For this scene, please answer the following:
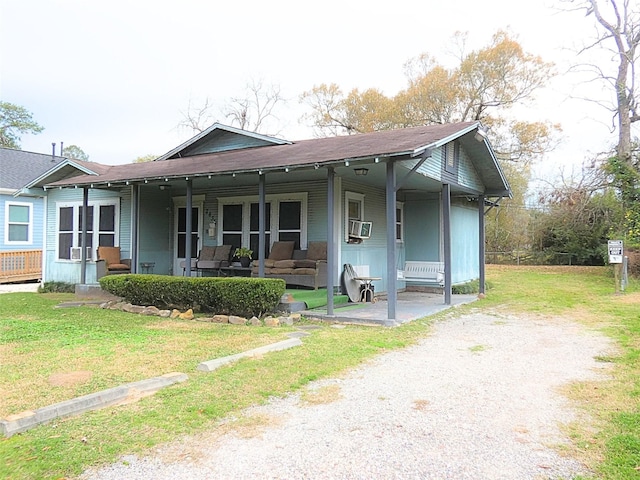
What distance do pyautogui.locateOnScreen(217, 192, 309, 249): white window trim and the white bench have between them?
11.4 ft

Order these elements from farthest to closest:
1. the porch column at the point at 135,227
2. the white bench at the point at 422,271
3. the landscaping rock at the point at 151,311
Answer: the white bench at the point at 422,271 < the porch column at the point at 135,227 < the landscaping rock at the point at 151,311

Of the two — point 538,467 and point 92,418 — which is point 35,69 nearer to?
point 92,418

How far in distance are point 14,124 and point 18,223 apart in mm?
22355

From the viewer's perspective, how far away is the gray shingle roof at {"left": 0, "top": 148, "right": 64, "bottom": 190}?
57.3ft

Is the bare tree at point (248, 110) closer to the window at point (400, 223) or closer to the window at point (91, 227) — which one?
the window at point (91, 227)

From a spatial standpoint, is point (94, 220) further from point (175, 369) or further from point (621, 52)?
point (621, 52)

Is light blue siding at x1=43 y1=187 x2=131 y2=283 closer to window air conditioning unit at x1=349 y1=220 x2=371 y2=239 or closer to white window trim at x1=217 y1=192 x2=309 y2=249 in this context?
white window trim at x1=217 y1=192 x2=309 y2=249

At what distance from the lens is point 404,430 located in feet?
11.5

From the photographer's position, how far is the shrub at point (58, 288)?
1338 centimetres

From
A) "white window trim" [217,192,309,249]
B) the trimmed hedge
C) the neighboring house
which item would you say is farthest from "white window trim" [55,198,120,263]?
the trimmed hedge

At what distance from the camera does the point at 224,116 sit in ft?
103

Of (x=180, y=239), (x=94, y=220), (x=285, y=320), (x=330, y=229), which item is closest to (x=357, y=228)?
(x=330, y=229)

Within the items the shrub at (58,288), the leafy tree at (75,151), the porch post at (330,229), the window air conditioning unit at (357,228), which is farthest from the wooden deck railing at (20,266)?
the leafy tree at (75,151)

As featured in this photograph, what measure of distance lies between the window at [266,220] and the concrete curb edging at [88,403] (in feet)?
21.9
